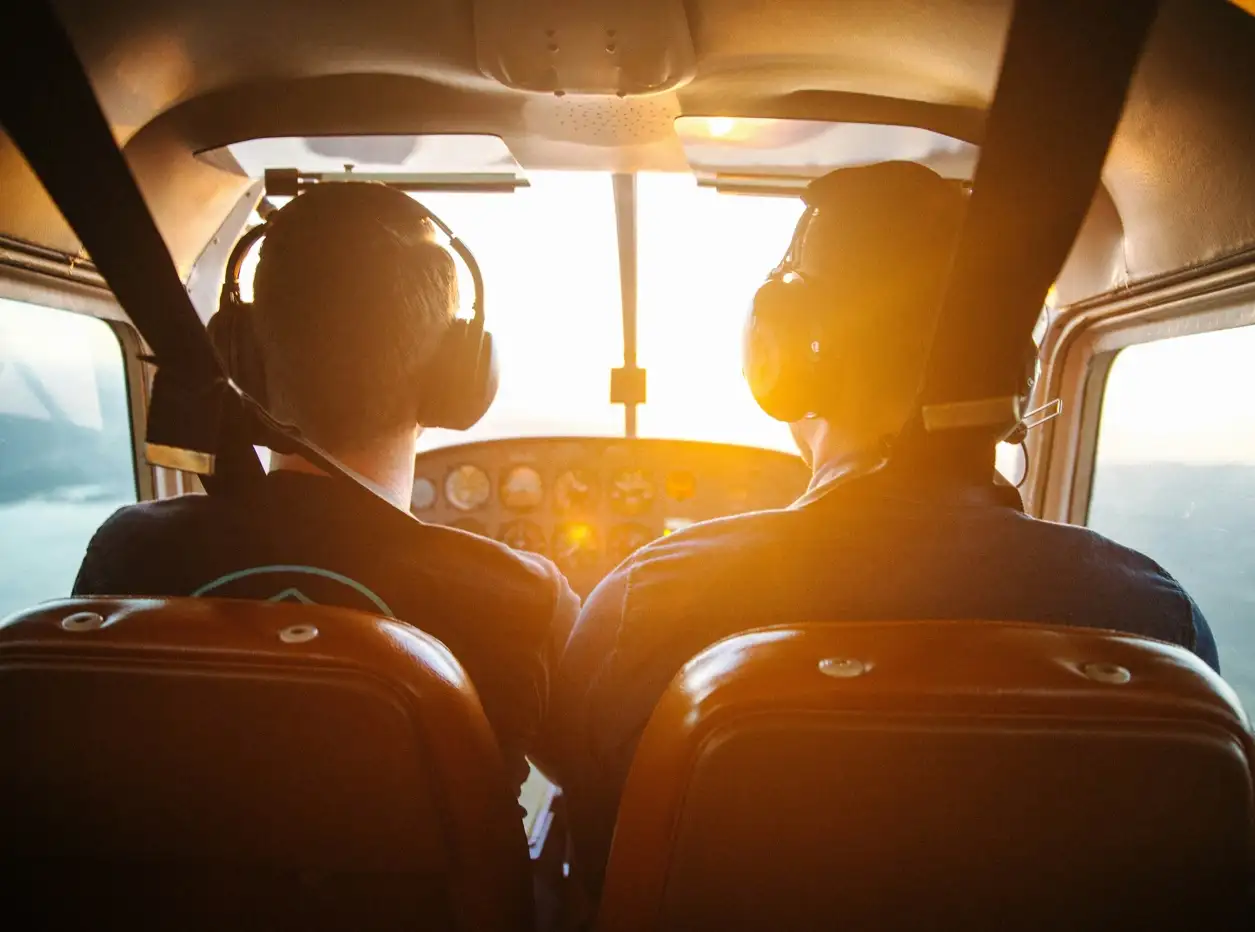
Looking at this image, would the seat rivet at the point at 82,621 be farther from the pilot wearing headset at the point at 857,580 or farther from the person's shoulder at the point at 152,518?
the pilot wearing headset at the point at 857,580

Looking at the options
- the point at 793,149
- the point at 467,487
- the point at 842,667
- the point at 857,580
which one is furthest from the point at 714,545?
the point at 467,487

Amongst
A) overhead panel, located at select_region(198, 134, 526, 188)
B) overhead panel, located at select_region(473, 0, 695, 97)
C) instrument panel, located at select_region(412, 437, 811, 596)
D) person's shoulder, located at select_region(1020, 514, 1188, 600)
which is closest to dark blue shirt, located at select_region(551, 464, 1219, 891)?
person's shoulder, located at select_region(1020, 514, 1188, 600)

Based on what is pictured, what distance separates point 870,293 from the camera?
1105 millimetres

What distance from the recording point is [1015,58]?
0.71 m

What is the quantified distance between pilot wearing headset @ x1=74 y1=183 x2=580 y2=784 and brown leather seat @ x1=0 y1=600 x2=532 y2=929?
9.5 inches

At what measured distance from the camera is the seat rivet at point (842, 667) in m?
0.60

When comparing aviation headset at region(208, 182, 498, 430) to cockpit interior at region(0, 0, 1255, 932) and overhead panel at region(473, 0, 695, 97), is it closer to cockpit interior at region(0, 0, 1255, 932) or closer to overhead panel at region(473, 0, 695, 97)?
cockpit interior at region(0, 0, 1255, 932)

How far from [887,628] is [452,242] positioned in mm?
1008

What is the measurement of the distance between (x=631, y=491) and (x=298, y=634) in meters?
1.75

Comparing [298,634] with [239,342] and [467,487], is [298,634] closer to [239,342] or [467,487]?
[239,342]

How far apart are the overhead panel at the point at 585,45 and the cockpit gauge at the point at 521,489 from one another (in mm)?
1182

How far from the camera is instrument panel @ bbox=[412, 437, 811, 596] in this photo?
7.70 feet

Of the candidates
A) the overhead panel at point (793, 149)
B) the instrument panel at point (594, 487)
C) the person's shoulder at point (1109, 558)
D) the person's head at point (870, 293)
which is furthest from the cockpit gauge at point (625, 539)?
the person's shoulder at point (1109, 558)

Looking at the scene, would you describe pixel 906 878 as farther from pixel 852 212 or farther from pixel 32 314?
pixel 32 314
